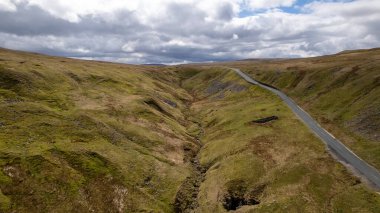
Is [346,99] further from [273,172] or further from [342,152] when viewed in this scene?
[273,172]

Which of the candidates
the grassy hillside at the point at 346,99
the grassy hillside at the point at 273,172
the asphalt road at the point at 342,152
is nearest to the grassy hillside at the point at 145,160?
the grassy hillside at the point at 273,172

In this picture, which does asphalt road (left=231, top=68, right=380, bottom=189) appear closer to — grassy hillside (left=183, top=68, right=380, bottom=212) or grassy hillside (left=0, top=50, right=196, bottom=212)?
grassy hillside (left=183, top=68, right=380, bottom=212)

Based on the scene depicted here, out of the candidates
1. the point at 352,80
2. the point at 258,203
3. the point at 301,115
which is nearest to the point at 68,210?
the point at 258,203

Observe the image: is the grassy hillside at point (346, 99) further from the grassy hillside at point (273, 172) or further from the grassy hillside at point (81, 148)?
the grassy hillside at point (81, 148)

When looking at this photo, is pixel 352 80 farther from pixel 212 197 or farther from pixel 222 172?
pixel 212 197

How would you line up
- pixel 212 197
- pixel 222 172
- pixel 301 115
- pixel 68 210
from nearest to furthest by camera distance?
pixel 68 210, pixel 212 197, pixel 222 172, pixel 301 115

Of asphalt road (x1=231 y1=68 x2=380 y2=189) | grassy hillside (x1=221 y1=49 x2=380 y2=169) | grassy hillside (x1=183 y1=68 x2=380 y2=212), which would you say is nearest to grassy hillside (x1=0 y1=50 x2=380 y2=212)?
grassy hillside (x1=183 y1=68 x2=380 y2=212)

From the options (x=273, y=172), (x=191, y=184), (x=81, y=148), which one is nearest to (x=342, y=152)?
(x=273, y=172)

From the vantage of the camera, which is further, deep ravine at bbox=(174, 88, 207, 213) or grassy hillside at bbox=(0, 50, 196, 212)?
deep ravine at bbox=(174, 88, 207, 213)
